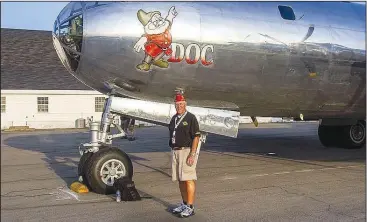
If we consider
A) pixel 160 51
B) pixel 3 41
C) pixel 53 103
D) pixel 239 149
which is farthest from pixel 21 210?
pixel 3 41

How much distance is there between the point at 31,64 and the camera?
99.7ft

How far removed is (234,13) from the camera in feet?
25.8

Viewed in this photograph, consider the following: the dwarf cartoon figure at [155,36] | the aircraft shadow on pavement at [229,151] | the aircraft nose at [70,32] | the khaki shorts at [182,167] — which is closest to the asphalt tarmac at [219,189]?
the aircraft shadow on pavement at [229,151]

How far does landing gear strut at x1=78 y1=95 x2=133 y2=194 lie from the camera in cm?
722

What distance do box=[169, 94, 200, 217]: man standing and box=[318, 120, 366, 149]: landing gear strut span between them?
8704 millimetres

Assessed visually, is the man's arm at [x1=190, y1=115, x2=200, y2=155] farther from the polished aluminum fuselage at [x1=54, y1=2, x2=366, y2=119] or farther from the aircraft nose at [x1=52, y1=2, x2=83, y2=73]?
the aircraft nose at [x1=52, y1=2, x2=83, y2=73]

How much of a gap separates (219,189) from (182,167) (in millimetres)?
1828

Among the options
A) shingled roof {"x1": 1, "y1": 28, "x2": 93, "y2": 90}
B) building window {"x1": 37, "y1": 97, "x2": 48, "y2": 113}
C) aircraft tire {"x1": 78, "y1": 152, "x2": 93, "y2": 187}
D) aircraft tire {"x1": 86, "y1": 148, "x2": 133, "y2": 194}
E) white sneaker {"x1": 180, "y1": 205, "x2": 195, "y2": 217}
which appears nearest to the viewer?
white sneaker {"x1": 180, "y1": 205, "x2": 195, "y2": 217}

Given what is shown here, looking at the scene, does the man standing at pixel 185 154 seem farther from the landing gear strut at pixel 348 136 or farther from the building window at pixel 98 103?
the building window at pixel 98 103

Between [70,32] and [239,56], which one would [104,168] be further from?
[239,56]

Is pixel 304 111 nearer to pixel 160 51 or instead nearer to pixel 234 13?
pixel 234 13

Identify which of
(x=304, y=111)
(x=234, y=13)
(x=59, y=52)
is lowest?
(x=304, y=111)

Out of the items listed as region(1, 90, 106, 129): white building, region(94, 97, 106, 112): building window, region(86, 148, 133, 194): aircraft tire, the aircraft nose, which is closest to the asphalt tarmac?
region(86, 148, 133, 194): aircraft tire

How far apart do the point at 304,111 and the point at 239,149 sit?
16.3 ft
